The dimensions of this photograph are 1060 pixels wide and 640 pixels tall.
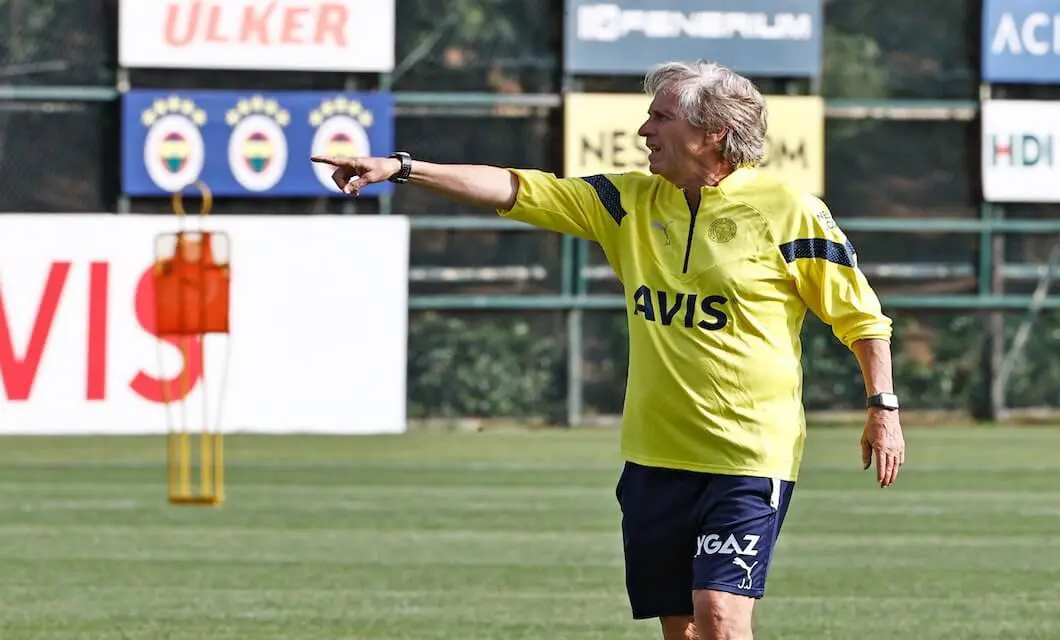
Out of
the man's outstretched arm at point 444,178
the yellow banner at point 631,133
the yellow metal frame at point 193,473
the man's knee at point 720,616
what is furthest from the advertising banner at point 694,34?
the man's knee at point 720,616

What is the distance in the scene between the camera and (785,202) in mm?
5730

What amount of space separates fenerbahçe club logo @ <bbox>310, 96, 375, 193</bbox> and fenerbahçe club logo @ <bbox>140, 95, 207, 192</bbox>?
104 cm

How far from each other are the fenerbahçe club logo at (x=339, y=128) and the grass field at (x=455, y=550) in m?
3.39

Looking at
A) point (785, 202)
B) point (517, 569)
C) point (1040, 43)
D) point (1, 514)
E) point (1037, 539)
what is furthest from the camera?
point (1040, 43)

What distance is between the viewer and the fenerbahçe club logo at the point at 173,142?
21.0 metres

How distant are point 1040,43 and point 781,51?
2546 mm

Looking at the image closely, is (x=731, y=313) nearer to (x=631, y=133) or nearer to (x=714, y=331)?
(x=714, y=331)

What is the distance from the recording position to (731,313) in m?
5.70

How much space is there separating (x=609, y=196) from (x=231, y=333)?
15.3 meters

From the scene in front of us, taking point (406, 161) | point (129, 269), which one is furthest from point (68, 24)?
point (406, 161)

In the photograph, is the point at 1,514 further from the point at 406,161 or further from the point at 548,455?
the point at 406,161

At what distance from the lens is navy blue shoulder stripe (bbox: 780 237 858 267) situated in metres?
5.68

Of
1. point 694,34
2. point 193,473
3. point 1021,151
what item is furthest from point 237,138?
point 1021,151

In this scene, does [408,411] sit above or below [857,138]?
below
